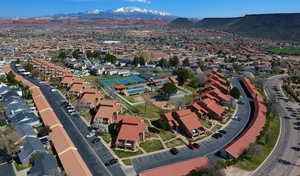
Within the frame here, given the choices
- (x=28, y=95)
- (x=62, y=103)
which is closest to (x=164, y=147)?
(x=62, y=103)

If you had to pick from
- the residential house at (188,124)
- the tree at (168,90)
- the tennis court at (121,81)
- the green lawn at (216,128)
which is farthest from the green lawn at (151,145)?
the tennis court at (121,81)

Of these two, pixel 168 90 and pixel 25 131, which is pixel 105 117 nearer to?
pixel 25 131

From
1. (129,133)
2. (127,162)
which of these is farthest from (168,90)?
(127,162)

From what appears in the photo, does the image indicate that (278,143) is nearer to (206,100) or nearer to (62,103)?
(206,100)

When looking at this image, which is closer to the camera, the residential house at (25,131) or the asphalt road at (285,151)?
the asphalt road at (285,151)

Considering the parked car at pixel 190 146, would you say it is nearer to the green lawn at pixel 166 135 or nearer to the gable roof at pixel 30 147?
the green lawn at pixel 166 135

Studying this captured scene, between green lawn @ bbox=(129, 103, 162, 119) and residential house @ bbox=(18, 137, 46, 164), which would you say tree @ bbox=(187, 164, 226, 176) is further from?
residential house @ bbox=(18, 137, 46, 164)
